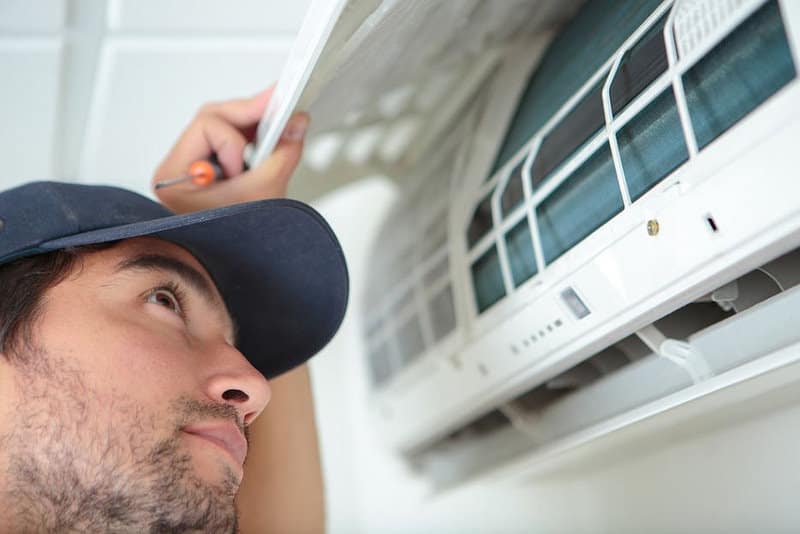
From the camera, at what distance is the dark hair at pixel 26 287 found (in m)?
0.82

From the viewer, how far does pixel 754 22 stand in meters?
0.66

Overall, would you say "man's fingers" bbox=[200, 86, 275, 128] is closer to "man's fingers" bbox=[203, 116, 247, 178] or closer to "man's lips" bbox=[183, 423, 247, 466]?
"man's fingers" bbox=[203, 116, 247, 178]

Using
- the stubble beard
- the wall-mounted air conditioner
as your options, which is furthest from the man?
the wall-mounted air conditioner

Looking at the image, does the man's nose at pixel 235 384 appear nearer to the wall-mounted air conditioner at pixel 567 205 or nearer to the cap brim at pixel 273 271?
the cap brim at pixel 273 271

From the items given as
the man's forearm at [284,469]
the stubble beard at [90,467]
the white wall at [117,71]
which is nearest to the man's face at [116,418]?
the stubble beard at [90,467]

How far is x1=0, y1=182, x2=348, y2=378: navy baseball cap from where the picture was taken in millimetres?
834

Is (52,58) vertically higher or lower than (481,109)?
higher

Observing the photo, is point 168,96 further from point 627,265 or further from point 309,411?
point 627,265

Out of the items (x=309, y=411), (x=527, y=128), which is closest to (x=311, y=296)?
(x=309, y=411)

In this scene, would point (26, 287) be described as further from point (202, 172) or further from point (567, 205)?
point (567, 205)

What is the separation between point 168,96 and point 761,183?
3.10ft

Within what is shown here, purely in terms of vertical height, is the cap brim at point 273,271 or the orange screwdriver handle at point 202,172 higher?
the orange screwdriver handle at point 202,172

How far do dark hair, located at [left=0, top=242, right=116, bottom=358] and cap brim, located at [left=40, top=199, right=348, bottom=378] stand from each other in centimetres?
5

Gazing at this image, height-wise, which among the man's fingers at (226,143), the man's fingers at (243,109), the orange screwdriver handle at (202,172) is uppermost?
the man's fingers at (243,109)
